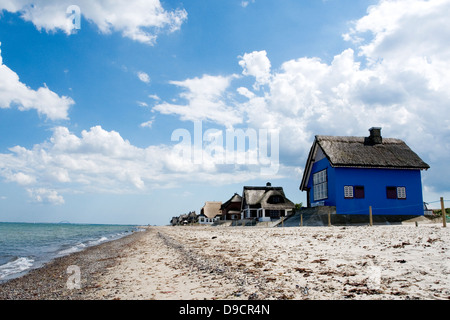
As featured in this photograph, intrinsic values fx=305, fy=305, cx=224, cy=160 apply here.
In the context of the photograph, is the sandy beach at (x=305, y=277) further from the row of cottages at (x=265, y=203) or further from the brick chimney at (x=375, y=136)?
the row of cottages at (x=265, y=203)

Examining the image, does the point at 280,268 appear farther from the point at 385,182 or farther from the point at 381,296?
the point at 385,182

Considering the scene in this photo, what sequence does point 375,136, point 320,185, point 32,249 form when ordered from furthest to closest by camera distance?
point 375,136, point 320,185, point 32,249

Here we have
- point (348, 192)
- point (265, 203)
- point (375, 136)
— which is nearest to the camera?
point (348, 192)

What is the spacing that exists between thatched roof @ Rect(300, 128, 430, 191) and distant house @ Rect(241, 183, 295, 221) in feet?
89.8

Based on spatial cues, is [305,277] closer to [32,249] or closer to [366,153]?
[366,153]

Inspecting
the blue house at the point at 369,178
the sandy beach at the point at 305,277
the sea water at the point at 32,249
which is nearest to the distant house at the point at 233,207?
the sea water at the point at 32,249

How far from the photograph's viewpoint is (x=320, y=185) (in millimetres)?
25781

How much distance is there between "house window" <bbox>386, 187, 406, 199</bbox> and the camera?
2334 centimetres

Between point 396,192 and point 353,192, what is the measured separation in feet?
12.0

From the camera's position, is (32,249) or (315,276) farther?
(32,249)

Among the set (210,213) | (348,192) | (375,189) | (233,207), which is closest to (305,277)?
(348,192)

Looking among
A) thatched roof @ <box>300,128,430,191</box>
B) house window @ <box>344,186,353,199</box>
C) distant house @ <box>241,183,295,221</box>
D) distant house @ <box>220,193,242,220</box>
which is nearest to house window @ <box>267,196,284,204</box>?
distant house @ <box>241,183,295,221</box>

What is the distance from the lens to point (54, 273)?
12336 millimetres
